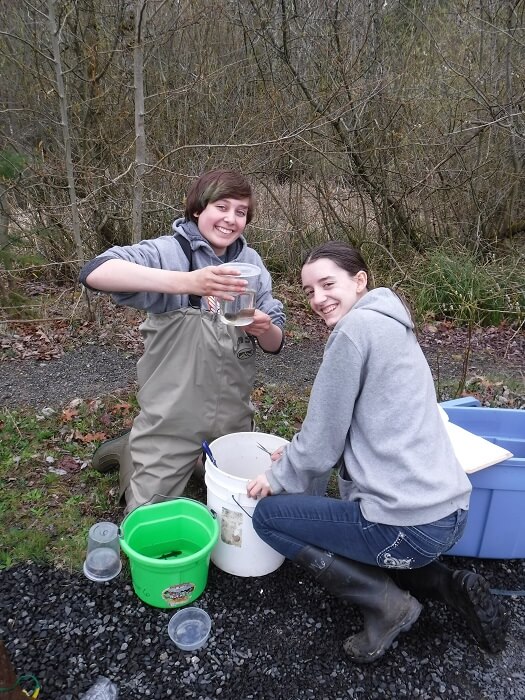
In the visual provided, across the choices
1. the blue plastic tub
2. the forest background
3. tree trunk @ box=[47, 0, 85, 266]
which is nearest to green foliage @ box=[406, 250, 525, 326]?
the forest background

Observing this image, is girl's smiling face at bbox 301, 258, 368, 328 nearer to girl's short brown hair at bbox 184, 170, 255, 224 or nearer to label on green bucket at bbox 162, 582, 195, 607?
girl's short brown hair at bbox 184, 170, 255, 224

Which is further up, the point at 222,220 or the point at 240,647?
the point at 222,220

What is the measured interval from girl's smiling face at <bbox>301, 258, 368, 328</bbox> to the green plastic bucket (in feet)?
3.31

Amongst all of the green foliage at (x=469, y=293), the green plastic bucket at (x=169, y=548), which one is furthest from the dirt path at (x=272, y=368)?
the green plastic bucket at (x=169, y=548)

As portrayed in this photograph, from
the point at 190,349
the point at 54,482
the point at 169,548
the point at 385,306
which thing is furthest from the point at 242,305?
the point at 54,482

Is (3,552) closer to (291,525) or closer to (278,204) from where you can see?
(291,525)

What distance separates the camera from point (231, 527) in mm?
2234

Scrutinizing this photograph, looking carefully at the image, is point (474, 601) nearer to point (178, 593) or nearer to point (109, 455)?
point (178, 593)

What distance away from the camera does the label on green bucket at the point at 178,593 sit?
209cm

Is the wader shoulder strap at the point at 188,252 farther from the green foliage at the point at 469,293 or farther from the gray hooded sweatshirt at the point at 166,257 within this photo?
the green foliage at the point at 469,293

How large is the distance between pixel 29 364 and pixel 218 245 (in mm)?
2681

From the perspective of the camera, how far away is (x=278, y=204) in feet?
22.2

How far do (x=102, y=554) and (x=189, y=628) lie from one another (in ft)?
1.75

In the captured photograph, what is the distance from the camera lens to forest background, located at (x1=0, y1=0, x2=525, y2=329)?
580 cm
